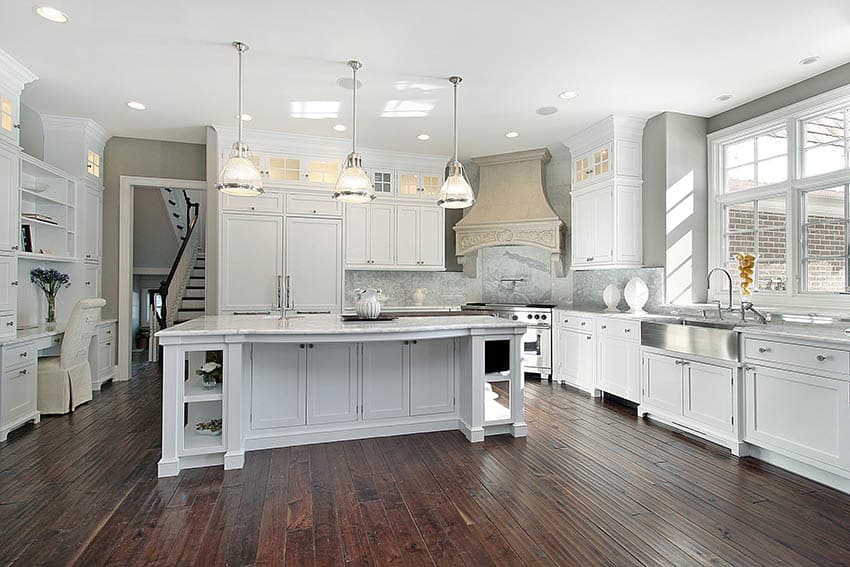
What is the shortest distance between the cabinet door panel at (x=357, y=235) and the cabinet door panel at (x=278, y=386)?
2.67 meters

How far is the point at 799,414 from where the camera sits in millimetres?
2945

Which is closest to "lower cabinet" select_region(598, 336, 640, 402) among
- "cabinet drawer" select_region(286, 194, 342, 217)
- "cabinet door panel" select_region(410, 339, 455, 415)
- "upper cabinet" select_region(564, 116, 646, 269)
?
"upper cabinet" select_region(564, 116, 646, 269)

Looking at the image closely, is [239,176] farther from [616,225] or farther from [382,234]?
[616,225]

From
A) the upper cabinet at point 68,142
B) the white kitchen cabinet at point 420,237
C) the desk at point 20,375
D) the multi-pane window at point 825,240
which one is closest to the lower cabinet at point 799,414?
the multi-pane window at point 825,240

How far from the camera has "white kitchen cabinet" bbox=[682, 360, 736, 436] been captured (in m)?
3.39

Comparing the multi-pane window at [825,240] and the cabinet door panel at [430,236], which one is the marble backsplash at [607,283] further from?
the cabinet door panel at [430,236]

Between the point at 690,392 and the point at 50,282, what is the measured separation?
19.8ft

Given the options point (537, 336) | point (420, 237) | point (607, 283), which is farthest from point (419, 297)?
point (607, 283)

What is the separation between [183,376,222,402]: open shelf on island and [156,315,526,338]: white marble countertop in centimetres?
40

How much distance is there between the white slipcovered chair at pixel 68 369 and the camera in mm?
4186

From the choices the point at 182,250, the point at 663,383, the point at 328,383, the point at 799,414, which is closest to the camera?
the point at 799,414

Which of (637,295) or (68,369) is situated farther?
(637,295)

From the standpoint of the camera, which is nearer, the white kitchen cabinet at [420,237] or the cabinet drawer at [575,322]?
the cabinet drawer at [575,322]

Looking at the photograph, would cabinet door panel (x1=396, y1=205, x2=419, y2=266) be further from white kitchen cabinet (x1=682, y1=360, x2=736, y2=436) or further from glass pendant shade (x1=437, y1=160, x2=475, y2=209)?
white kitchen cabinet (x1=682, y1=360, x2=736, y2=436)
